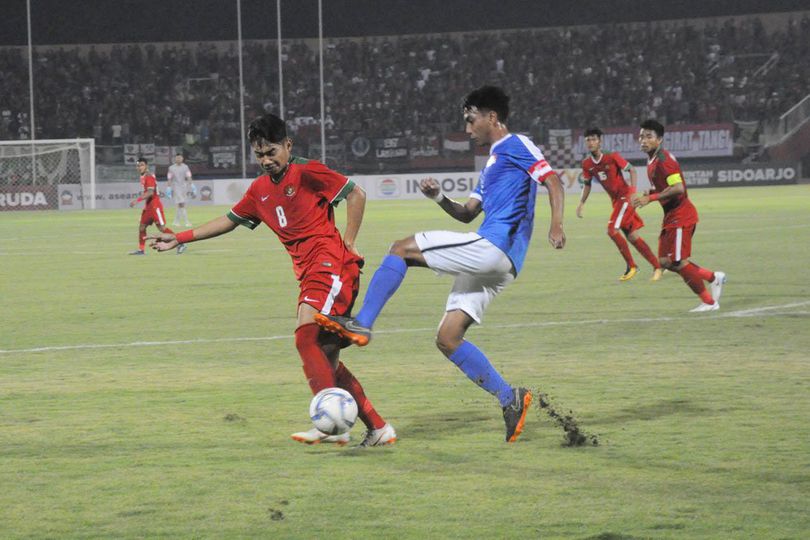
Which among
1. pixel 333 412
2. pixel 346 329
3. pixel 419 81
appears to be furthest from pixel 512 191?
pixel 419 81

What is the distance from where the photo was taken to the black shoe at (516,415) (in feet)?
21.6

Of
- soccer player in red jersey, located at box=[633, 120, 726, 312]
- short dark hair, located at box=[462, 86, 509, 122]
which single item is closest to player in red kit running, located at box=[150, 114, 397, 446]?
short dark hair, located at box=[462, 86, 509, 122]

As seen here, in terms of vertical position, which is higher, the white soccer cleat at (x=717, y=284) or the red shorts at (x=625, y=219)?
the red shorts at (x=625, y=219)

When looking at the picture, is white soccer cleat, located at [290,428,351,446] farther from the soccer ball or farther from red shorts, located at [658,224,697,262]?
red shorts, located at [658,224,697,262]

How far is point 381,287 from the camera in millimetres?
6277

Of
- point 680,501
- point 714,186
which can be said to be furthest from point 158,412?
point 714,186

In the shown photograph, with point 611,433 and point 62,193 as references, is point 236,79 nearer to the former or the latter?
point 62,193

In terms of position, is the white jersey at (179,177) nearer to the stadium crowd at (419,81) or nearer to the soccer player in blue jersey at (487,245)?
the stadium crowd at (419,81)

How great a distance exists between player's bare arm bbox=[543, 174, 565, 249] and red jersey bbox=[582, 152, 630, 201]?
37.2 feet

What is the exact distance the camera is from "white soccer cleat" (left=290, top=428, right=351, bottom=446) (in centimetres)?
665

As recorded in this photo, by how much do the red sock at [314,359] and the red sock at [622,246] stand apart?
11158 millimetres

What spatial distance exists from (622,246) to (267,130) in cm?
1142

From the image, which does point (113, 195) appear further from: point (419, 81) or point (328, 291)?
point (328, 291)

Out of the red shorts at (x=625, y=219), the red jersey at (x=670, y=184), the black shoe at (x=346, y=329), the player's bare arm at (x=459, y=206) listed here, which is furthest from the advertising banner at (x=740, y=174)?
the black shoe at (x=346, y=329)
